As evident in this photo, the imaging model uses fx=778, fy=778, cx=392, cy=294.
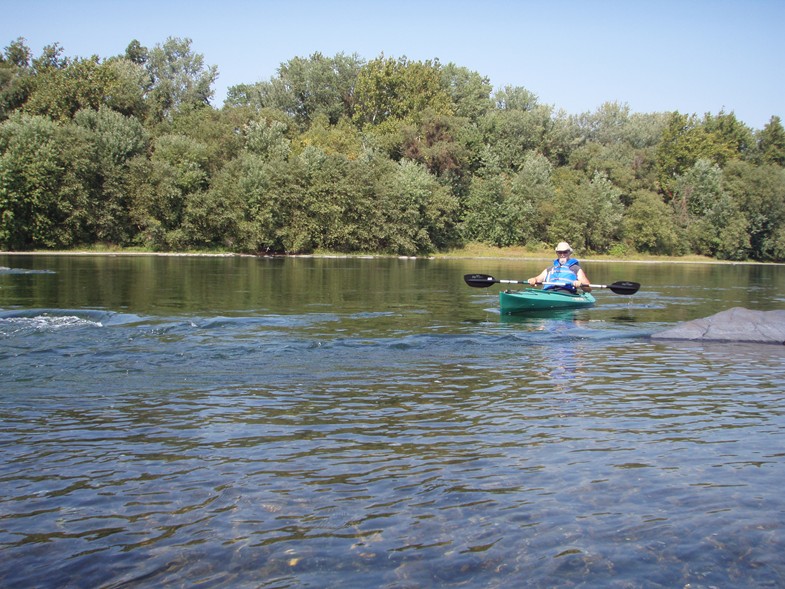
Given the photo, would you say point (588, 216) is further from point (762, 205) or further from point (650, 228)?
point (762, 205)

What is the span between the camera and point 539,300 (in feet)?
68.0

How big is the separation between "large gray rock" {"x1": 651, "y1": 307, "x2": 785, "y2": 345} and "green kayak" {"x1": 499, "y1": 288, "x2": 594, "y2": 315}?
394 cm

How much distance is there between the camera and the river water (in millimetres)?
5418

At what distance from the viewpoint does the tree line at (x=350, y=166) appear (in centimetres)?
6044

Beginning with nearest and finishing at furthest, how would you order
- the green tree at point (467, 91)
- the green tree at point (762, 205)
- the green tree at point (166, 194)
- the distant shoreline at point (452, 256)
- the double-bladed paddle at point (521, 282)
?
the double-bladed paddle at point (521, 282) → the distant shoreline at point (452, 256) → the green tree at point (166, 194) → the green tree at point (762, 205) → the green tree at point (467, 91)

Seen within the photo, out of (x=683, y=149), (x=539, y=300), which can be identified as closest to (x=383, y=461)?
(x=539, y=300)

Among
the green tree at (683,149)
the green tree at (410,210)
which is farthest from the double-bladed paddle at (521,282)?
the green tree at (683,149)

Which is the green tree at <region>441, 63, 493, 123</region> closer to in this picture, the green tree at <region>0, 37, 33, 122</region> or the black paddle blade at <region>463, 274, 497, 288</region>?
the green tree at <region>0, 37, 33, 122</region>

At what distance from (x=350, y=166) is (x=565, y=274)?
46.7 metres

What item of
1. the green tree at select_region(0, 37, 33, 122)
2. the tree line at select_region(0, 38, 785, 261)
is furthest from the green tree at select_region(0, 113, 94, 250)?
the green tree at select_region(0, 37, 33, 122)

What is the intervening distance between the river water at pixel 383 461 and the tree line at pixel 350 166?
46.7 m

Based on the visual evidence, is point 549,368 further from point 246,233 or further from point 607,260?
point 607,260

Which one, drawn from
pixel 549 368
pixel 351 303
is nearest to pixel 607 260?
pixel 351 303

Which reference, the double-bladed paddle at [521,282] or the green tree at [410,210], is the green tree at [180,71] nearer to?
the green tree at [410,210]
